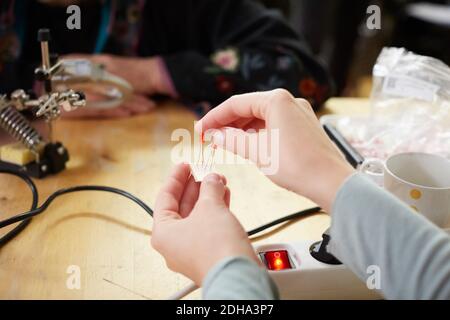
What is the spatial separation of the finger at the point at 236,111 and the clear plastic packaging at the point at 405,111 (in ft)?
0.91

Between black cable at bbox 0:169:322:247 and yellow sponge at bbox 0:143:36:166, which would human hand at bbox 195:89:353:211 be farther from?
yellow sponge at bbox 0:143:36:166

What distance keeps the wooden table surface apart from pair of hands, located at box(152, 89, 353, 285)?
3.1 inches

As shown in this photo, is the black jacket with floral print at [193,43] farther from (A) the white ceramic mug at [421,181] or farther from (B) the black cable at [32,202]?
(A) the white ceramic mug at [421,181]

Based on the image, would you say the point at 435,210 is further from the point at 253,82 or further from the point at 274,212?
the point at 253,82

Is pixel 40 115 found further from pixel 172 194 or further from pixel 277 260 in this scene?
pixel 277 260

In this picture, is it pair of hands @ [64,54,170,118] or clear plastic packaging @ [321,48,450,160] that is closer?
clear plastic packaging @ [321,48,450,160]

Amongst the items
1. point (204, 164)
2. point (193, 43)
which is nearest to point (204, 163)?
point (204, 164)

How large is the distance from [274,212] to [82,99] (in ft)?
1.02

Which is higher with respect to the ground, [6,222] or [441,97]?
[441,97]

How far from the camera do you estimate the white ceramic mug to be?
1.74ft

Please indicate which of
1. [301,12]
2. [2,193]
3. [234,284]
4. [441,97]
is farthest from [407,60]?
[301,12]

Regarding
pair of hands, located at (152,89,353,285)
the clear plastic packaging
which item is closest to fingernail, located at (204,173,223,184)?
pair of hands, located at (152,89,353,285)

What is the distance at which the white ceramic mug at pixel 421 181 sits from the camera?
1.74ft

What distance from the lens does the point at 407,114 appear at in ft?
2.63
